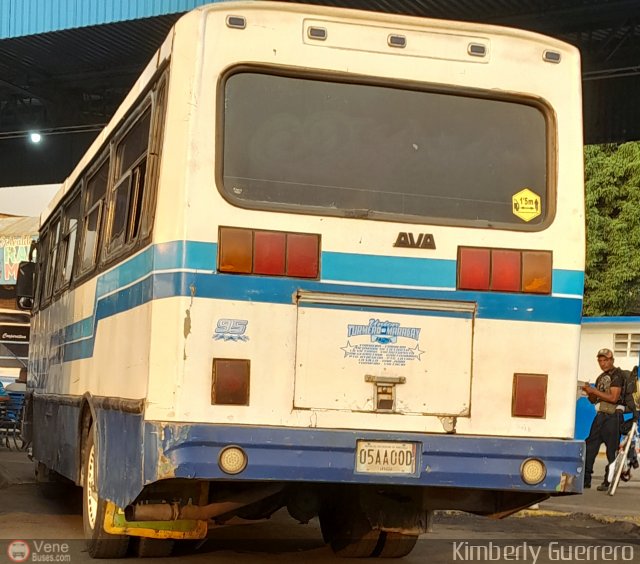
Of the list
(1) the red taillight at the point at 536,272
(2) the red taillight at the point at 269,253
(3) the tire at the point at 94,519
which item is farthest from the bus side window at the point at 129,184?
(1) the red taillight at the point at 536,272

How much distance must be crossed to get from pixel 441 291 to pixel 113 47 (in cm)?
1441

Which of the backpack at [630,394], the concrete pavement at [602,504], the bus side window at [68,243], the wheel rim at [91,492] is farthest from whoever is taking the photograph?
the backpack at [630,394]

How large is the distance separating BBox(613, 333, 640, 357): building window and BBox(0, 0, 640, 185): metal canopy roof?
6.93 meters

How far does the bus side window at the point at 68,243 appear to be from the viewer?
1067 cm

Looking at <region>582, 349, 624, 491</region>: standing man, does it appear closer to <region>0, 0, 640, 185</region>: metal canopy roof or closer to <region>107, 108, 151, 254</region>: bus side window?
<region>0, 0, 640, 185</region>: metal canopy roof

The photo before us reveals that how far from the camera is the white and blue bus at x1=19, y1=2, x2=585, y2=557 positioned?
6.75 metres

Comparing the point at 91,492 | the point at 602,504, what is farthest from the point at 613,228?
the point at 91,492

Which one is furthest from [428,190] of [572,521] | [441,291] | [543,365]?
[572,521]

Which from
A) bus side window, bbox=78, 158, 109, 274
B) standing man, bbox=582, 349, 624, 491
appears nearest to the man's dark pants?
standing man, bbox=582, 349, 624, 491

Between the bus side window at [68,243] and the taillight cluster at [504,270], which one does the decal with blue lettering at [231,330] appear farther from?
the bus side window at [68,243]

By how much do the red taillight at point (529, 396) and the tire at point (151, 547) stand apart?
2.56 m

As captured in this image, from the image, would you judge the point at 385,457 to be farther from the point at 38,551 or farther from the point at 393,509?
the point at 38,551

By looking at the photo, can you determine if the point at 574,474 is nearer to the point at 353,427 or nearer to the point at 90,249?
the point at 353,427

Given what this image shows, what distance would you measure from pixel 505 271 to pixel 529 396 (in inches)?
29.0
